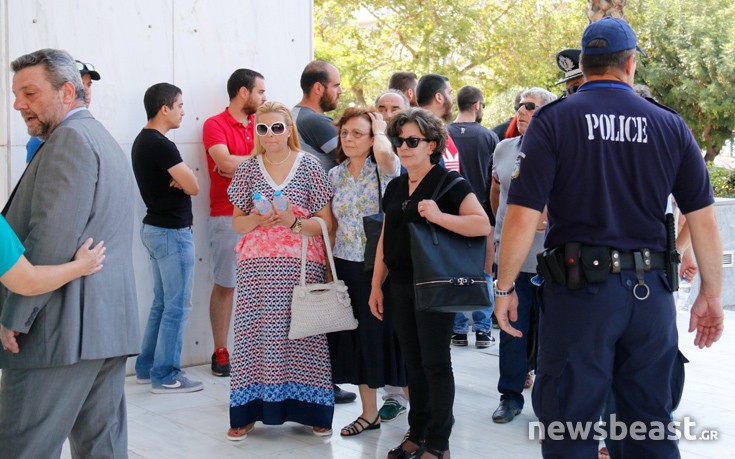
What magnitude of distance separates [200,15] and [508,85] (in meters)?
15.7

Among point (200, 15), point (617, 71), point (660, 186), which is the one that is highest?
point (200, 15)

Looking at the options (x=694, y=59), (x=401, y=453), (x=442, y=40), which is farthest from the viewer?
(x=694, y=59)

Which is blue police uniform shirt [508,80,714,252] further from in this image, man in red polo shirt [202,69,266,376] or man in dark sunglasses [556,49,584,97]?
man in red polo shirt [202,69,266,376]

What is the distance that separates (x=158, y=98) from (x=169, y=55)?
0.71 meters

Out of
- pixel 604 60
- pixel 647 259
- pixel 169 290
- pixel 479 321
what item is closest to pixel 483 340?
pixel 479 321

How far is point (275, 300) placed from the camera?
5059 mm

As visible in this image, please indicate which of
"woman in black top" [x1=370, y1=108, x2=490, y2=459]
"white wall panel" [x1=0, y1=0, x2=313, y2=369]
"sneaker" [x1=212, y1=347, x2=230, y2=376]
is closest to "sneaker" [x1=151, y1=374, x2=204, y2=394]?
"sneaker" [x1=212, y1=347, x2=230, y2=376]

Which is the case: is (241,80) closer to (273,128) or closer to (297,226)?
(273,128)

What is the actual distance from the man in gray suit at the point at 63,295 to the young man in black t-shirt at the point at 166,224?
2533mm

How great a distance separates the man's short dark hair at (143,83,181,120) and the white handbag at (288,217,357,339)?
5.71 ft

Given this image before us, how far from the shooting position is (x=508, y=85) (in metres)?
21.6

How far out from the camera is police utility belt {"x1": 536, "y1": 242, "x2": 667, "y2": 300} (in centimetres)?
328

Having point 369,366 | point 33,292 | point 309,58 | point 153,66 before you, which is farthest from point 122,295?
point 309,58

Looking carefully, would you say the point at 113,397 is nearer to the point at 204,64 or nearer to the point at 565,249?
the point at 565,249
